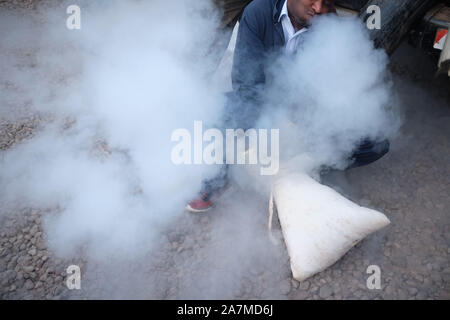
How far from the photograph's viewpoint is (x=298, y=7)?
6.46ft

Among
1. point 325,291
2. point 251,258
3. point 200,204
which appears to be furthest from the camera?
point 200,204

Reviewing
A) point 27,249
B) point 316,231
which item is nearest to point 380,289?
point 316,231

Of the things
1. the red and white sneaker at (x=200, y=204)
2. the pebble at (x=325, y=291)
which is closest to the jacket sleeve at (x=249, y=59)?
the red and white sneaker at (x=200, y=204)

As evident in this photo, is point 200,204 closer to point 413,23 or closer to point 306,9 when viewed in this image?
point 306,9

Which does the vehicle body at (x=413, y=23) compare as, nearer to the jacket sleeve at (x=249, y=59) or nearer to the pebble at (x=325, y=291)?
the jacket sleeve at (x=249, y=59)

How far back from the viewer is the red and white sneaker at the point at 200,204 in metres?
2.30

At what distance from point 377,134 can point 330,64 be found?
616mm

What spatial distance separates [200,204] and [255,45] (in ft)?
3.86

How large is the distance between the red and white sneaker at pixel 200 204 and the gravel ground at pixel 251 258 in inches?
2.5

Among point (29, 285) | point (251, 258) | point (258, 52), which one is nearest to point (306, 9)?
point (258, 52)

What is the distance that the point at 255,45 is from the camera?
Answer: 220 centimetres

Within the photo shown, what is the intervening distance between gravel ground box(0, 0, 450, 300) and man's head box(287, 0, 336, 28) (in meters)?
1.20

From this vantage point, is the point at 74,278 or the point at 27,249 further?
the point at 27,249
